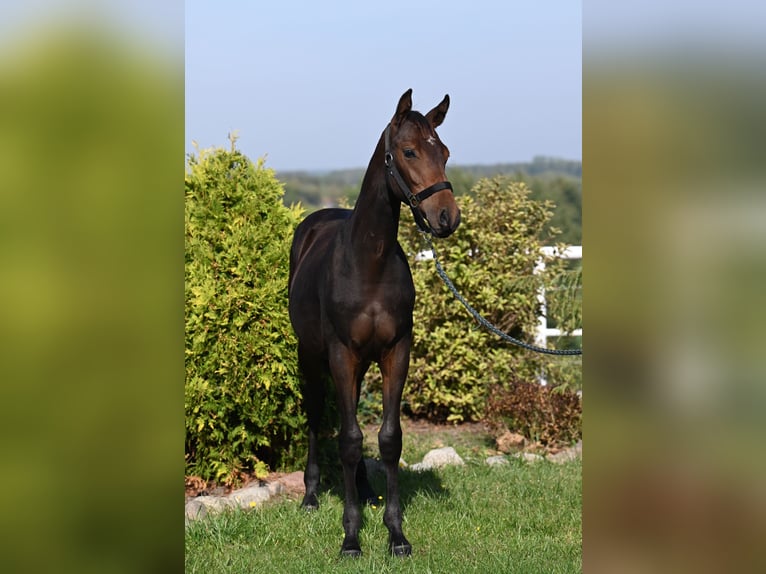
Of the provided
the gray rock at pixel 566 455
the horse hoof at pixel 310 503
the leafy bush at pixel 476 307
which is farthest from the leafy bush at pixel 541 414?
the horse hoof at pixel 310 503

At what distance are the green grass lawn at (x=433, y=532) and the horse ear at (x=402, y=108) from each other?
2.25m

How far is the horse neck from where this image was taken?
450 cm

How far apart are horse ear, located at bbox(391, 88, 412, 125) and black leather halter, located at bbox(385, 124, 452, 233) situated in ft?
0.22

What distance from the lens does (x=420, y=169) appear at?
4.13 meters

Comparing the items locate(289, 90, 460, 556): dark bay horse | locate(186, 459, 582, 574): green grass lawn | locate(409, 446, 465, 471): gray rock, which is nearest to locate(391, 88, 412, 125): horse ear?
locate(289, 90, 460, 556): dark bay horse

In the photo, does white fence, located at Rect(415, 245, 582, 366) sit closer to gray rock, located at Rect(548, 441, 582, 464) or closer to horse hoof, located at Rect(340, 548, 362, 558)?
gray rock, located at Rect(548, 441, 582, 464)

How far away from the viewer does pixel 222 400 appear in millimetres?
5777

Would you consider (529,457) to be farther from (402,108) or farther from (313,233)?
(402,108)

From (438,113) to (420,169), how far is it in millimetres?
559

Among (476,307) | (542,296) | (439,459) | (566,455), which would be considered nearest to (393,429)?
(439,459)
